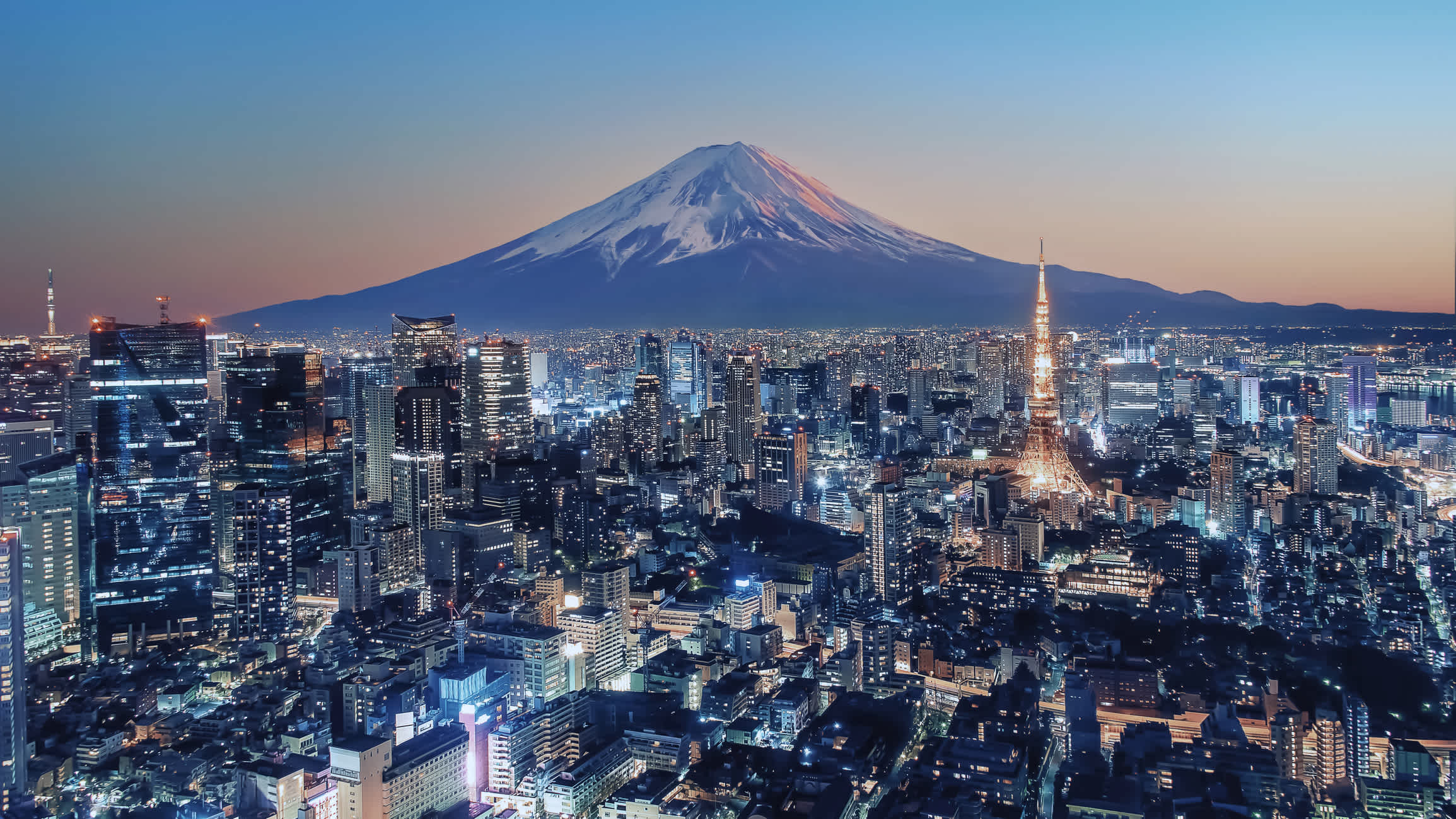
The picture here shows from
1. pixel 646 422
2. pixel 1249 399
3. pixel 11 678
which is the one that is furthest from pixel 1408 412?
pixel 11 678

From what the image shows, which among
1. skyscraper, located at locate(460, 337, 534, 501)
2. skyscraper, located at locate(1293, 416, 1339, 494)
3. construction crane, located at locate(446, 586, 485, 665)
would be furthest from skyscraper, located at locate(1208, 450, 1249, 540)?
skyscraper, located at locate(460, 337, 534, 501)

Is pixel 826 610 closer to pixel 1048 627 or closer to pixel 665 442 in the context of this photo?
pixel 1048 627

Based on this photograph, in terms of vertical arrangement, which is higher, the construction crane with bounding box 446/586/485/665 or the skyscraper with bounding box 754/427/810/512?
the skyscraper with bounding box 754/427/810/512

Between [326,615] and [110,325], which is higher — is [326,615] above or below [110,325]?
Answer: below

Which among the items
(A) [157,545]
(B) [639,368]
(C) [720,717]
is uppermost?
(B) [639,368]

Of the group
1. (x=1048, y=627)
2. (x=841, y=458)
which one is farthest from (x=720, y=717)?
(x=841, y=458)

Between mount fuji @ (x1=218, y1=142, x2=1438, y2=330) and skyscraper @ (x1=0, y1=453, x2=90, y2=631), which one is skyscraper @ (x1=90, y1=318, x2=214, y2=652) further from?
mount fuji @ (x1=218, y1=142, x2=1438, y2=330)
